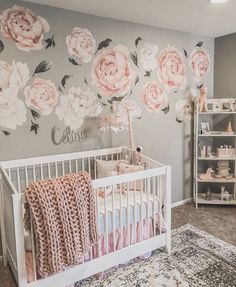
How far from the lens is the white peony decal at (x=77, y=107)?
264 centimetres

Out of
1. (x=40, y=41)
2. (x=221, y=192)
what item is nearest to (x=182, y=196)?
(x=221, y=192)

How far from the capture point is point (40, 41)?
2430 millimetres

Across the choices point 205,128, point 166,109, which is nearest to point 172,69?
point 166,109

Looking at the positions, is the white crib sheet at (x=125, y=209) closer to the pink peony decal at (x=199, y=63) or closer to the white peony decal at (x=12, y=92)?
the white peony decal at (x=12, y=92)

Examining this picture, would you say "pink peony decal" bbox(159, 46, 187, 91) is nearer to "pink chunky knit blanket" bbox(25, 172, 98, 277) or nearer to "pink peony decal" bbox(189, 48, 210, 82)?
"pink peony decal" bbox(189, 48, 210, 82)

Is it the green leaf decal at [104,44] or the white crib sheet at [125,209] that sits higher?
the green leaf decal at [104,44]

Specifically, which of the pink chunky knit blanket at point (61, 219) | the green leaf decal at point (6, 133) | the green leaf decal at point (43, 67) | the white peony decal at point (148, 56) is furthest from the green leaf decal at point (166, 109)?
the green leaf decal at point (6, 133)

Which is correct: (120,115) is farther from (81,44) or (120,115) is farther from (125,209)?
(125,209)

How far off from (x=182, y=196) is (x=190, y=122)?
1024mm

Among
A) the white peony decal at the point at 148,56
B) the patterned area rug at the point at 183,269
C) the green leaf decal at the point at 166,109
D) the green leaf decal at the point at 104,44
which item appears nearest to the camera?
the patterned area rug at the point at 183,269

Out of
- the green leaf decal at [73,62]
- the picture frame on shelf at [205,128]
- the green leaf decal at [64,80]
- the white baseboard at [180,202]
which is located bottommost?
the white baseboard at [180,202]

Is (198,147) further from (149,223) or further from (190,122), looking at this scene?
(149,223)

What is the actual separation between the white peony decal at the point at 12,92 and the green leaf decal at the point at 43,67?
0.30ft

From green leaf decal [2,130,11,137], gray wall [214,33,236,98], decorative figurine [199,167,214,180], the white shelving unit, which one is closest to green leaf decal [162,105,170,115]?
the white shelving unit
